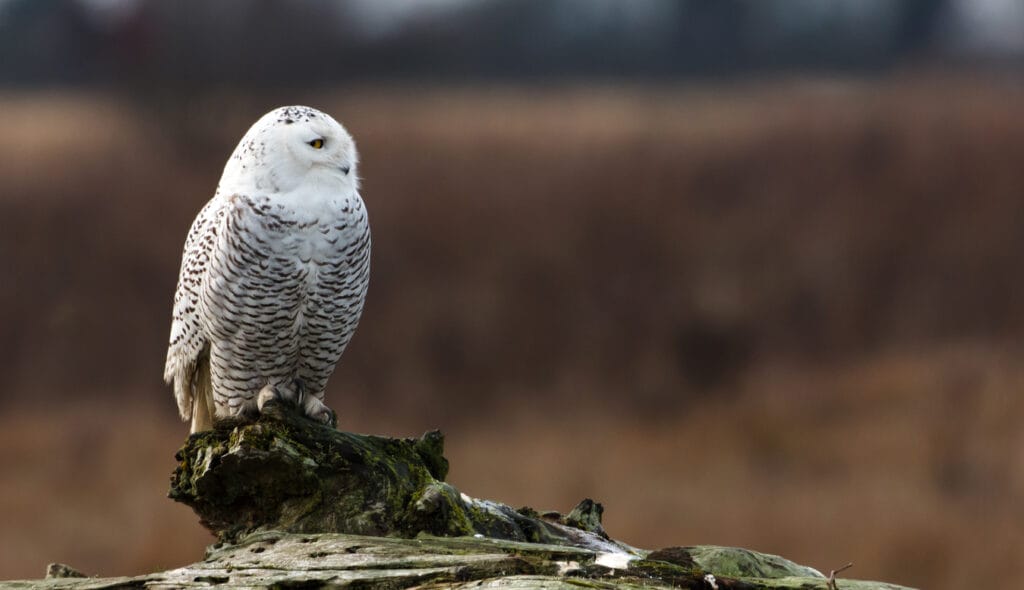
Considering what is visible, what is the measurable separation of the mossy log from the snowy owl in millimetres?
334

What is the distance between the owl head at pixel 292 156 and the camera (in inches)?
152

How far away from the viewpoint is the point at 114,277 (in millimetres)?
10977

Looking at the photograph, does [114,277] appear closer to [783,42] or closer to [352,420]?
[352,420]

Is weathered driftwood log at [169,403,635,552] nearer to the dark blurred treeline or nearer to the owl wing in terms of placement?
the owl wing

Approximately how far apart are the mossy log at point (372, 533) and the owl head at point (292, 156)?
2.18ft

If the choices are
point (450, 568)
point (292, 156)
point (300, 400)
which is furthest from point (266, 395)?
point (450, 568)

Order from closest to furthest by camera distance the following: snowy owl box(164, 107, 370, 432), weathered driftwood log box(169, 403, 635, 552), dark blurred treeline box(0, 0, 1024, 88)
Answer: weathered driftwood log box(169, 403, 635, 552), snowy owl box(164, 107, 370, 432), dark blurred treeline box(0, 0, 1024, 88)

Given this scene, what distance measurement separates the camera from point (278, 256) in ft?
12.6

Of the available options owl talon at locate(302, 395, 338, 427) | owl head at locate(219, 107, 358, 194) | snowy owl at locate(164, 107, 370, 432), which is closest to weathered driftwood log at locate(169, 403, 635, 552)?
snowy owl at locate(164, 107, 370, 432)

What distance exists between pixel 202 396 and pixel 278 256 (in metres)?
0.95

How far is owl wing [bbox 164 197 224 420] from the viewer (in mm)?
4000

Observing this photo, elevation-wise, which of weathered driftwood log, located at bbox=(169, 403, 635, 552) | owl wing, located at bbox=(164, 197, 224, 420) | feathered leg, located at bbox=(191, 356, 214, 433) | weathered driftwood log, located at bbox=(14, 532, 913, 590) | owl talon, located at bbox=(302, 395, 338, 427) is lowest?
weathered driftwood log, located at bbox=(14, 532, 913, 590)

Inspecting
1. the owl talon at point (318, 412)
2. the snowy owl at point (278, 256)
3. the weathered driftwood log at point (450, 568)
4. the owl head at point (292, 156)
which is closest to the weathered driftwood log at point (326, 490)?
the weathered driftwood log at point (450, 568)

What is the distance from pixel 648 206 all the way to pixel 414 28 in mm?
4819
